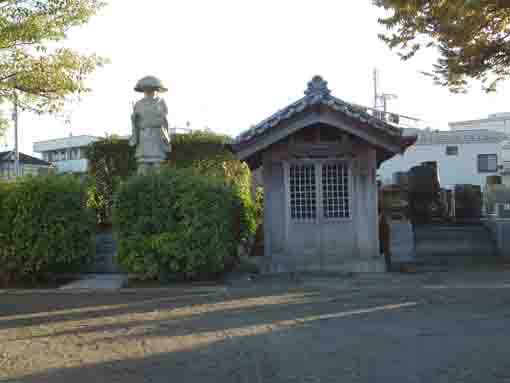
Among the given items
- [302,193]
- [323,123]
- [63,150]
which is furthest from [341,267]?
[63,150]

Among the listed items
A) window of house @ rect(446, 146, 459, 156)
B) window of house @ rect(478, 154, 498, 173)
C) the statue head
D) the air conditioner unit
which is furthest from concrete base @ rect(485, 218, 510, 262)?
window of house @ rect(478, 154, 498, 173)

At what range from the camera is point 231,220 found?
11438 millimetres

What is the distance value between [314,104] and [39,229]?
6.10m

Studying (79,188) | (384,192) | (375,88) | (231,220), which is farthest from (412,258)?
(375,88)

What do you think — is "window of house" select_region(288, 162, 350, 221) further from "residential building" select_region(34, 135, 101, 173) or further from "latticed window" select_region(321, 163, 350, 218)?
"residential building" select_region(34, 135, 101, 173)

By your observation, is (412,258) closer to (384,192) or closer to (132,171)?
(384,192)

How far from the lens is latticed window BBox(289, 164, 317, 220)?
12.2 meters

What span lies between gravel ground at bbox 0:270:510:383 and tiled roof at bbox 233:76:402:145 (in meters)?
3.27

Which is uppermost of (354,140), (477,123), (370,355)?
(477,123)

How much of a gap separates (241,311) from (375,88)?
5117cm

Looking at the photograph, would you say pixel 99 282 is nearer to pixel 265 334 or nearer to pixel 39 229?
pixel 39 229

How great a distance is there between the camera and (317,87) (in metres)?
11.9

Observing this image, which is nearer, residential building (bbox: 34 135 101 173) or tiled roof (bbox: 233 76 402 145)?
tiled roof (bbox: 233 76 402 145)

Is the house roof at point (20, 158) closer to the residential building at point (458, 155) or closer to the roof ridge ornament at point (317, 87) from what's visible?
the residential building at point (458, 155)
